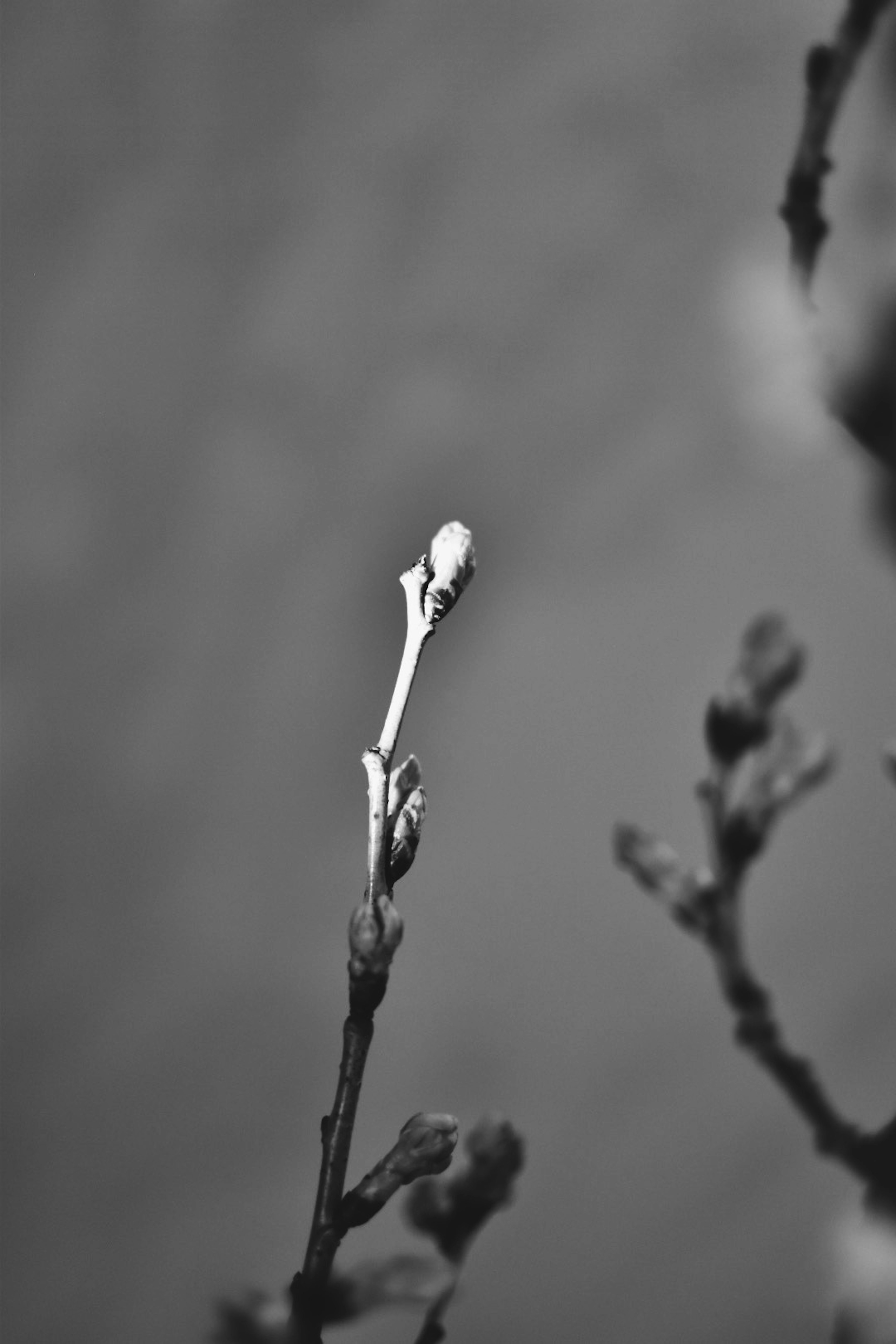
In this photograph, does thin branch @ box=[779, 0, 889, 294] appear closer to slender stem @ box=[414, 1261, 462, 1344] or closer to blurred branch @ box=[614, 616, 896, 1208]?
blurred branch @ box=[614, 616, 896, 1208]

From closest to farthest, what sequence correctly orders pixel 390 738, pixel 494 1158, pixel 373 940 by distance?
pixel 494 1158 → pixel 373 940 → pixel 390 738

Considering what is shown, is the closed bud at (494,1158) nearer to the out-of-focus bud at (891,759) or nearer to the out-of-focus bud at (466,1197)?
the out-of-focus bud at (466,1197)

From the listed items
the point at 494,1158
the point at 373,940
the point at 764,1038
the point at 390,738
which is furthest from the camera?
the point at 390,738

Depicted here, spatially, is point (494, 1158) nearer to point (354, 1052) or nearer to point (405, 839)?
point (354, 1052)

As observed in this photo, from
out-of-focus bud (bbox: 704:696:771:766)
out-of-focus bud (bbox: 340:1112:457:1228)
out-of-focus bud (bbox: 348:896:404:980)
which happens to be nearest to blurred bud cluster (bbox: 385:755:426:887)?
out-of-focus bud (bbox: 348:896:404:980)

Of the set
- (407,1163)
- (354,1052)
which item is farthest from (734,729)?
(407,1163)

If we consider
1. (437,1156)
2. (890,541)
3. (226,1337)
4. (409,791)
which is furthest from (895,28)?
(226,1337)
